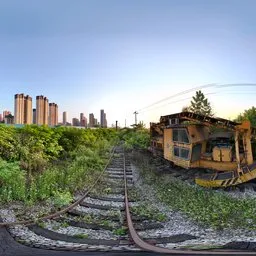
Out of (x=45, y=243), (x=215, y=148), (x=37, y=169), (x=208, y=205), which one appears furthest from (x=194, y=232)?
(x=37, y=169)

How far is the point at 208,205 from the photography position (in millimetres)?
8211

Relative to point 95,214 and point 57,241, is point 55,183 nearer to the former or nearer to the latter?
point 95,214

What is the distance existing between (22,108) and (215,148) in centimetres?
3500

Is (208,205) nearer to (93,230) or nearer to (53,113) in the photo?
(93,230)

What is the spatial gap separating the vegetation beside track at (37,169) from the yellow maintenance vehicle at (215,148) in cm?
441

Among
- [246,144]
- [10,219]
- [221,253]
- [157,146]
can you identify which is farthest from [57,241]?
[157,146]

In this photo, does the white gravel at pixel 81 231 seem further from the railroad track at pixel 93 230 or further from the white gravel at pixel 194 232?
the white gravel at pixel 194 232

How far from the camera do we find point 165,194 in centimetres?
1004

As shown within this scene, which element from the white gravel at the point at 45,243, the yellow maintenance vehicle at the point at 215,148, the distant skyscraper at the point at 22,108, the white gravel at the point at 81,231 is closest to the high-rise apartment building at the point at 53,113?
the distant skyscraper at the point at 22,108

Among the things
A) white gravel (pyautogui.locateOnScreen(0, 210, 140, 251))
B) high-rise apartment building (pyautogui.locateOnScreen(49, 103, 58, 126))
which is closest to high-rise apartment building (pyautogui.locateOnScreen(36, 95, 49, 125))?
high-rise apartment building (pyautogui.locateOnScreen(49, 103, 58, 126))

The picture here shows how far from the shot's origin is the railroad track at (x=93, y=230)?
4.99 meters

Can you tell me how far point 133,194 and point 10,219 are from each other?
4728mm

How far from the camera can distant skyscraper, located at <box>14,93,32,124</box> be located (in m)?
39.7

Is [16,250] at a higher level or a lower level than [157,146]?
lower
